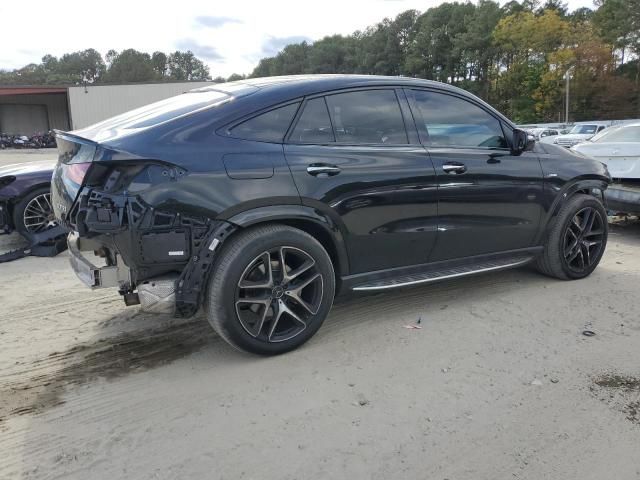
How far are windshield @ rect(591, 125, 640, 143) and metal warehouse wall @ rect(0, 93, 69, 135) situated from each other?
4578 centimetres

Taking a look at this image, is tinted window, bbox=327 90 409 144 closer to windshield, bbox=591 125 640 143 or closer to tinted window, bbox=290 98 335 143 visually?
tinted window, bbox=290 98 335 143

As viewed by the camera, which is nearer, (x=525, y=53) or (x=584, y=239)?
(x=584, y=239)

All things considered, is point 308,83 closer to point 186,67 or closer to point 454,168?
point 454,168

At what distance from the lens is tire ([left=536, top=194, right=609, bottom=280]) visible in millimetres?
4648

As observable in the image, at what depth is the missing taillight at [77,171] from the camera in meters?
2.93

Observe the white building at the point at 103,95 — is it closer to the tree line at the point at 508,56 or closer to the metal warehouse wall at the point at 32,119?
the metal warehouse wall at the point at 32,119

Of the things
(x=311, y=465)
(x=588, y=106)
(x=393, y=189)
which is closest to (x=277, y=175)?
(x=393, y=189)

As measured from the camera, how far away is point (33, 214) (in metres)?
5.96

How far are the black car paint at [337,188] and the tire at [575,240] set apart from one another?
0.19 m

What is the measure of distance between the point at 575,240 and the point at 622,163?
119 inches

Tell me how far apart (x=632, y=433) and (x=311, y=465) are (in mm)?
1614

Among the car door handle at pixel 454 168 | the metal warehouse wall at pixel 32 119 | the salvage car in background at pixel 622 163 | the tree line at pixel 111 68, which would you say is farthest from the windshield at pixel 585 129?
the tree line at pixel 111 68

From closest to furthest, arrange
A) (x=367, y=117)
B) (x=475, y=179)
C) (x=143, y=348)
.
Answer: (x=143, y=348) → (x=367, y=117) → (x=475, y=179)

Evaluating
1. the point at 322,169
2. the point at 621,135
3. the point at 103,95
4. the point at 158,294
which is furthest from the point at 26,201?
the point at 103,95
